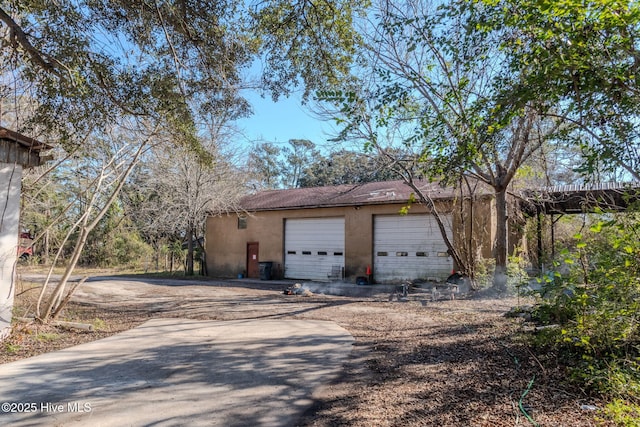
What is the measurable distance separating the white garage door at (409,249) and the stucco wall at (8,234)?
12.7 meters

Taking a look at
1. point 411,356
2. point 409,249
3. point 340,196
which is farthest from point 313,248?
point 411,356

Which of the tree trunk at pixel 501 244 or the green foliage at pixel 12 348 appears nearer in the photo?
the green foliage at pixel 12 348

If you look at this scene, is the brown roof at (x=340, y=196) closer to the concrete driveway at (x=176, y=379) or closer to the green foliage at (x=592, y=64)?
the concrete driveway at (x=176, y=379)

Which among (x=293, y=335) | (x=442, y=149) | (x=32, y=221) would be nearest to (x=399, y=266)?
(x=293, y=335)

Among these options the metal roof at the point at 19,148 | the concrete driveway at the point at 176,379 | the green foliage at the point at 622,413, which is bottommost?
the concrete driveway at the point at 176,379

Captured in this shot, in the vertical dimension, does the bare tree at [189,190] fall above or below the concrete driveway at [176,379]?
above

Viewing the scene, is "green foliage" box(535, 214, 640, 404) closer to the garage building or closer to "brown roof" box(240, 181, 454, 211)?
the garage building

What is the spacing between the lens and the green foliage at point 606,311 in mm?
4078

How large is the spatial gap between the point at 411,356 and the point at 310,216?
45.6 ft

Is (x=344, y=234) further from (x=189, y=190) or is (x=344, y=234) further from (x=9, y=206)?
(x=9, y=206)

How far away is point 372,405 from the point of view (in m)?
4.18

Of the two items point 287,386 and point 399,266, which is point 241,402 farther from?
point 399,266

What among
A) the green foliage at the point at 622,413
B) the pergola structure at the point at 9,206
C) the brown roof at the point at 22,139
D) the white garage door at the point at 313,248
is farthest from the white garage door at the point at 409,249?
the pergola structure at the point at 9,206

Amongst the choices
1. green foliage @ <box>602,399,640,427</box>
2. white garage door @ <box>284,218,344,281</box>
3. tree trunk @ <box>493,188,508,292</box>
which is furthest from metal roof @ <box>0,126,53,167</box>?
white garage door @ <box>284,218,344,281</box>
